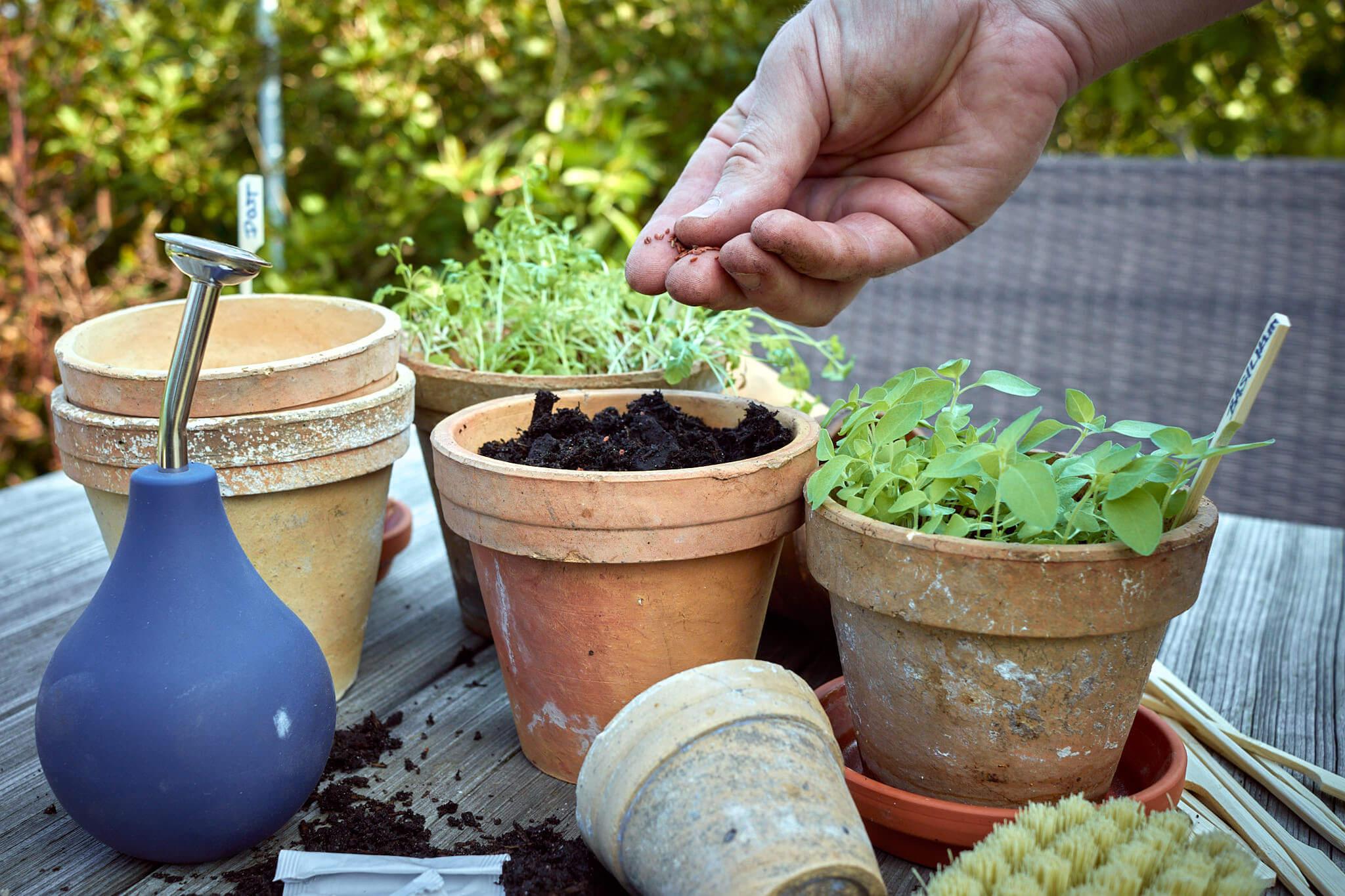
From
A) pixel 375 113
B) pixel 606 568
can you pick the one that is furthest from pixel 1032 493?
pixel 375 113

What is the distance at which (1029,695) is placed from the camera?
0.77 m

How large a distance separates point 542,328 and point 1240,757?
0.89m

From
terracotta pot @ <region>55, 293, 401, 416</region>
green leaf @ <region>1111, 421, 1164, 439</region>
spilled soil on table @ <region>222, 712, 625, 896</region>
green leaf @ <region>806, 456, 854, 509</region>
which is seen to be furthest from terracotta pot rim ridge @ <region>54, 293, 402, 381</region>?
green leaf @ <region>1111, 421, 1164, 439</region>

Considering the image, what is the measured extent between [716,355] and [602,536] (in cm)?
47

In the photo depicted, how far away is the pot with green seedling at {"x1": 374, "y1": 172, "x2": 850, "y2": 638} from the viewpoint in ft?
4.02

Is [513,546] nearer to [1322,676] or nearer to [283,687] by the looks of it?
[283,687]

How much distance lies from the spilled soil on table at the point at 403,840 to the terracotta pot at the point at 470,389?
11.0 inches

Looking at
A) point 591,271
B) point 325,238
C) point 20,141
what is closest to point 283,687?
point 591,271

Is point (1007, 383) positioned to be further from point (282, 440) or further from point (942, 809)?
point (282, 440)

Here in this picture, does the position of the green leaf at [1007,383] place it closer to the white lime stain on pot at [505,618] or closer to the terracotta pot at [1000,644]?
the terracotta pot at [1000,644]

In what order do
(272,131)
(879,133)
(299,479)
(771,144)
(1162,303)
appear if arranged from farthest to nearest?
(272,131)
(1162,303)
(879,133)
(771,144)
(299,479)

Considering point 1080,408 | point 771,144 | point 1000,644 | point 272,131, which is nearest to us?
point 1000,644

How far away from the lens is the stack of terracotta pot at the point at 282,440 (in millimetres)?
921

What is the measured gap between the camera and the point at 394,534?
1.36 meters
